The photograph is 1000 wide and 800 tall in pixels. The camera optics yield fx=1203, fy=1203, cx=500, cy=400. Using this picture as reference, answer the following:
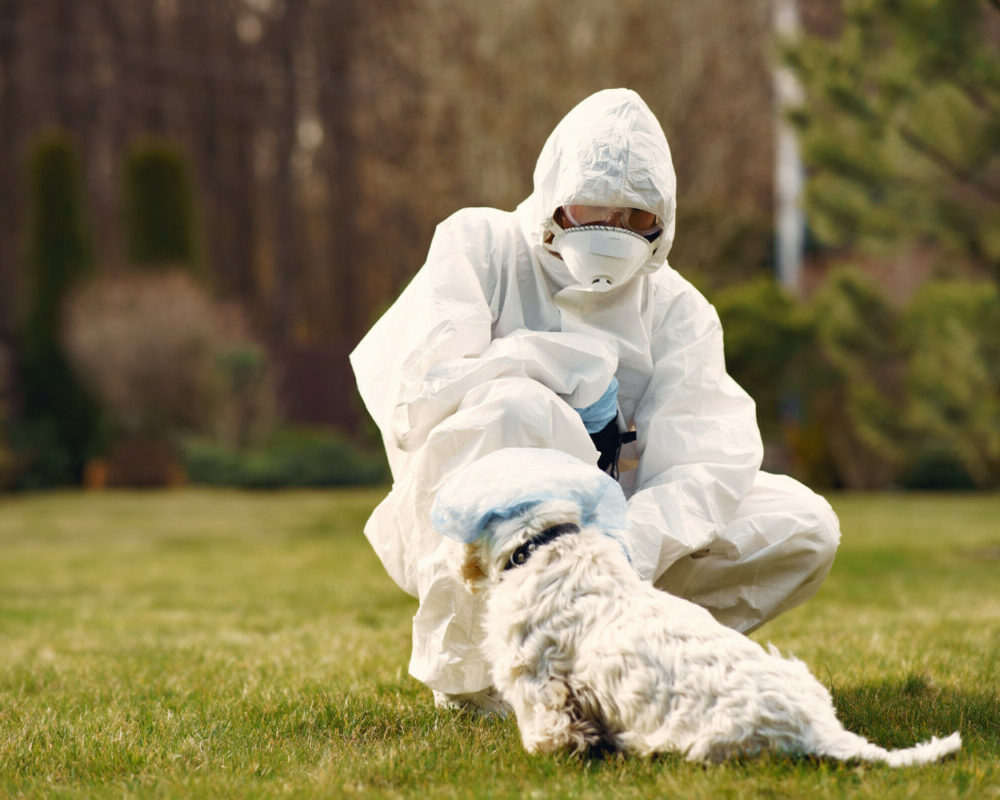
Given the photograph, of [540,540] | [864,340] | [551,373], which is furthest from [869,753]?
[864,340]

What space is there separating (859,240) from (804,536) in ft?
20.0

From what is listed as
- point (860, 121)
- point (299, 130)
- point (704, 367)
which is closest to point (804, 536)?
point (704, 367)

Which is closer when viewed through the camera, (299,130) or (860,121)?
(860,121)

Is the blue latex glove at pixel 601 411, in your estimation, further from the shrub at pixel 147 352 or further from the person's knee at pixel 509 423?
the shrub at pixel 147 352

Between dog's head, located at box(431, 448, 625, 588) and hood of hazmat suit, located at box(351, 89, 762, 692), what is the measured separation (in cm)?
15

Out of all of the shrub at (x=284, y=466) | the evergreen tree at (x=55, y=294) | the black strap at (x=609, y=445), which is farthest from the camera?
the evergreen tree at (x=55, y=294)

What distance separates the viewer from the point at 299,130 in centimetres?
2388

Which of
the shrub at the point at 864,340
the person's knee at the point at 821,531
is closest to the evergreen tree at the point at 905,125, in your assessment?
the shrub at the point at 864,340

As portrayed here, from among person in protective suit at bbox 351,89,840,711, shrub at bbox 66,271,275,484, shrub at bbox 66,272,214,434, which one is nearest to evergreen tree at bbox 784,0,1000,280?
person in protective suit at bbox 351,89,840,711

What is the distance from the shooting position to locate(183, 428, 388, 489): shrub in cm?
1697

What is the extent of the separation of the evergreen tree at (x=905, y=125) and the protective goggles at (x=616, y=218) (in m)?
5.18

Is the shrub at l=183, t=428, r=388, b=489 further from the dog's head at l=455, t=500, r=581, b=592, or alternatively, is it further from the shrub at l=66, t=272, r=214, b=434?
the dog's head at l=455, t=500, r=581, b=592

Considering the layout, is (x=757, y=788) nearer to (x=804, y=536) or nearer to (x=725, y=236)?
(x=804, y=536)

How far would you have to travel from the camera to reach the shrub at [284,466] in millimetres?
16969
